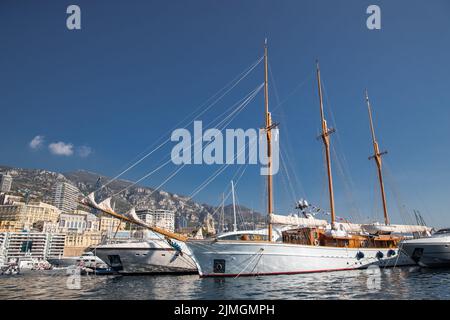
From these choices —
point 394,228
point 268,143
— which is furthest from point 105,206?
point 394,228

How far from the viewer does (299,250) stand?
2847 cm

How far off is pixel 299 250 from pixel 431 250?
54.9 feet

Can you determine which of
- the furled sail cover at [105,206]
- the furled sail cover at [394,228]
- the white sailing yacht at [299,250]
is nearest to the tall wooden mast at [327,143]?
the white sailing yacht at [299,250]

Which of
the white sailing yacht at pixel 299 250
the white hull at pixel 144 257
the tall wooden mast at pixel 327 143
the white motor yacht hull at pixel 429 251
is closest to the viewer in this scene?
the white sailing yacht at pixel 299 250

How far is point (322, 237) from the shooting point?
106 feet

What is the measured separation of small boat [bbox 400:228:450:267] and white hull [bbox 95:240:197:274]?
25671 millimetres

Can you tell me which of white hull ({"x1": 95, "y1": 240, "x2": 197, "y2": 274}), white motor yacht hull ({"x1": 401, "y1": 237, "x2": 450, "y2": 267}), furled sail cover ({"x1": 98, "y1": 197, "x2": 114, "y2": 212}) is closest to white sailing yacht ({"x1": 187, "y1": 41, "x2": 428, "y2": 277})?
white motor yacht hull ({"x1": 401, "y1": 237, "x2": 450, "y2": 267})

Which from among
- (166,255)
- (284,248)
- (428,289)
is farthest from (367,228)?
(166,255)

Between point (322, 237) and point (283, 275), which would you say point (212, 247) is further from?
point (322, 237)

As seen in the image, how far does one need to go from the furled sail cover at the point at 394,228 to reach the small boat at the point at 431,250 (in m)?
4.05

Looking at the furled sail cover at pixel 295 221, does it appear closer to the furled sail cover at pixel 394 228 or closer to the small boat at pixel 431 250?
the furled sail cover at pixel 394 228

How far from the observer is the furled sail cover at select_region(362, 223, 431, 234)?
128 ft

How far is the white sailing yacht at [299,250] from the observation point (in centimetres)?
2686

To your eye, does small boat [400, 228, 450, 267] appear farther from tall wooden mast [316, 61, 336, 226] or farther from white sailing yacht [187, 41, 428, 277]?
tall wooden mast [316, 61, 336, 226]
